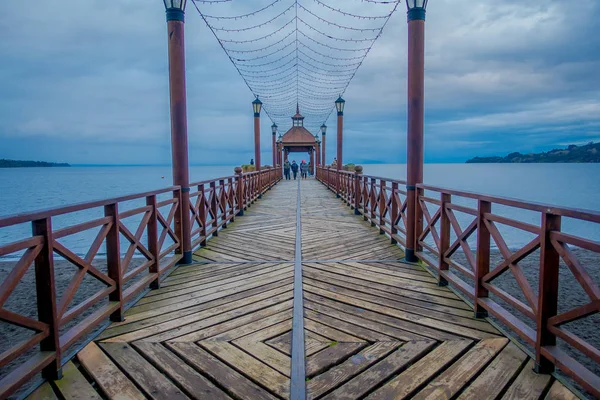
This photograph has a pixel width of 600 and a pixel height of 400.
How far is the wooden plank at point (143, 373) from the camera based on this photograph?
211 cm

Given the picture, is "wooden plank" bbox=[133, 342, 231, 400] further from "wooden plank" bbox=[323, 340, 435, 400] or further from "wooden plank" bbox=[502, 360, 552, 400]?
"wooden plank" bbox=[502, 360, 552, 400]

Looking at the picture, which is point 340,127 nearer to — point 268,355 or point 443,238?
point 443,238

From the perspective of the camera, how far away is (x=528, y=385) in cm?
216

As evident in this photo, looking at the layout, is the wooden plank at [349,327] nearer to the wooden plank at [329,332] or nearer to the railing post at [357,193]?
the wooden plank at [329,332]

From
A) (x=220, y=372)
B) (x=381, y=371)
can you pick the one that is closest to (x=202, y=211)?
(x=220, y=372)

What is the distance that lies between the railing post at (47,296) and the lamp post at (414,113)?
3.73 meters

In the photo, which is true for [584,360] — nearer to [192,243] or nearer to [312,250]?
[312,250]

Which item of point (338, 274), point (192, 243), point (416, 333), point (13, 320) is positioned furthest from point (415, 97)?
point (13, 320)

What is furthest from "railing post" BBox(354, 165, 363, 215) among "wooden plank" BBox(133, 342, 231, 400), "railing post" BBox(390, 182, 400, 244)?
"wooden plank" BBox(133, 342, 231, 400)

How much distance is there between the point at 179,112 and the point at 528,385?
14.1 ft

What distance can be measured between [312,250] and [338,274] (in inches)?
46.7

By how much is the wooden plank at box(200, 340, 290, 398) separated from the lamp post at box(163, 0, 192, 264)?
243cm

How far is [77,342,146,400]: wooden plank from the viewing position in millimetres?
2117

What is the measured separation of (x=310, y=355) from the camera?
2.46 metres
